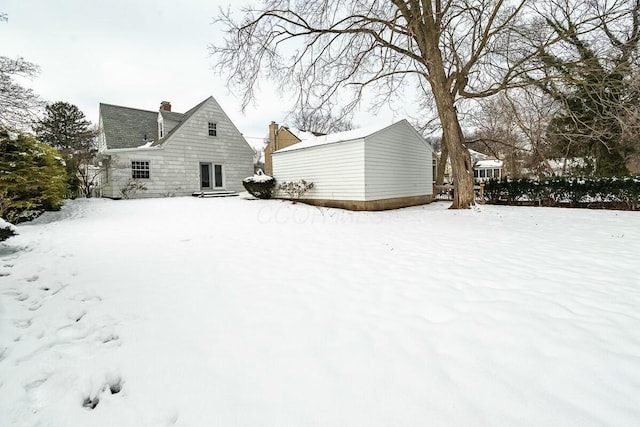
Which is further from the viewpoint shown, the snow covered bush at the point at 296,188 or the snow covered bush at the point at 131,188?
the snow covered bush at the point at 131,188

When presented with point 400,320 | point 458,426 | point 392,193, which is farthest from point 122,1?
point 458,426

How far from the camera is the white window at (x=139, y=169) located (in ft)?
51.9

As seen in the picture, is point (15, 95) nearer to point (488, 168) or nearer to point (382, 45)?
point (382, 45)

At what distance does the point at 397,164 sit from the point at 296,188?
15.6 feet

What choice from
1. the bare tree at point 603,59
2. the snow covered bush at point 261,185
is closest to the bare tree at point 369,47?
the bare tree at point 603,59

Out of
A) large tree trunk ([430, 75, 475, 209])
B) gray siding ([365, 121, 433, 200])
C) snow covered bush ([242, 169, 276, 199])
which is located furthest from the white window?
large tree trunk ([430, 75, 475, 209])

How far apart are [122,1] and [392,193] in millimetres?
11785

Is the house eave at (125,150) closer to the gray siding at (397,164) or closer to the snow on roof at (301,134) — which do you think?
the gray siding at (397,164)

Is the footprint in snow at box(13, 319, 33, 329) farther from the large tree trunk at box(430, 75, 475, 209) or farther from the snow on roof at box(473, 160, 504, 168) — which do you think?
the snow on roof at box(473, 160, 504, 168)

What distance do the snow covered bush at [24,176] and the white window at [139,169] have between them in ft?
20.1

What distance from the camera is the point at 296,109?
11.3 metres

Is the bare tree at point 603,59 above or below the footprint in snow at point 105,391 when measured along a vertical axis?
above

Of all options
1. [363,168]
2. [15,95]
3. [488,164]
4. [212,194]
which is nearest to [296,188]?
[363,168]

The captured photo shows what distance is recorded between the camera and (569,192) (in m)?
12.5
